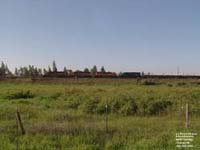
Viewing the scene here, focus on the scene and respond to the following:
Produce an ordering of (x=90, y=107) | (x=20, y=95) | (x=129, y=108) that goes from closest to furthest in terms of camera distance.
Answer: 1. (x=129, y=108)
2. (x=90, y=107)
3. (x=20, y=95)

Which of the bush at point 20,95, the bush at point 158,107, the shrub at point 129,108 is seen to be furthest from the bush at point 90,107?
the bush at point 20,95

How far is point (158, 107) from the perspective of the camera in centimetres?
2098

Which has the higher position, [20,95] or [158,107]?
[20,95]

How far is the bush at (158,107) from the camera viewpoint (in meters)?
20.3

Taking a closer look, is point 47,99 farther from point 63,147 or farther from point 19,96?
point 63,147

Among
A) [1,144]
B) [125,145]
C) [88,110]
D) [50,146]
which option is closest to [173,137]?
[125,145]

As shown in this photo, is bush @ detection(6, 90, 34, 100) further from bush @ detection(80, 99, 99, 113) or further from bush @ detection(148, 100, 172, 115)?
bush @ detection(148, 100, 172, 115)

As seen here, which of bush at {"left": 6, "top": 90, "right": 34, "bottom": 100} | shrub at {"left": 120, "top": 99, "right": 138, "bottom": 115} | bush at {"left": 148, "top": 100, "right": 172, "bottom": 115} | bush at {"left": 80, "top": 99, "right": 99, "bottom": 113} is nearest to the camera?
shrub at {"left": 120, "top": 99, "right": 138, "bottom": 115}

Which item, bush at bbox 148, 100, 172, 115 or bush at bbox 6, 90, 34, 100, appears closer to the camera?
bush at bbox 148, 100, 172, 115

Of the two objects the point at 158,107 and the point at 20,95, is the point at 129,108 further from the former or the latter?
the point at 20,95

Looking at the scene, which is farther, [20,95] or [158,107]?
[20,95]

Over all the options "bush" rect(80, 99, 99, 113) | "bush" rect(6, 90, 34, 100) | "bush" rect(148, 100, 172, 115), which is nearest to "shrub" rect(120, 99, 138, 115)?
"bush" rect(148, 100, 172, 115)

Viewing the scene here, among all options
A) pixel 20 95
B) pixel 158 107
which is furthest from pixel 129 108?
pixel 20 95

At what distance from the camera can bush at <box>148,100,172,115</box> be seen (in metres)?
20.3
